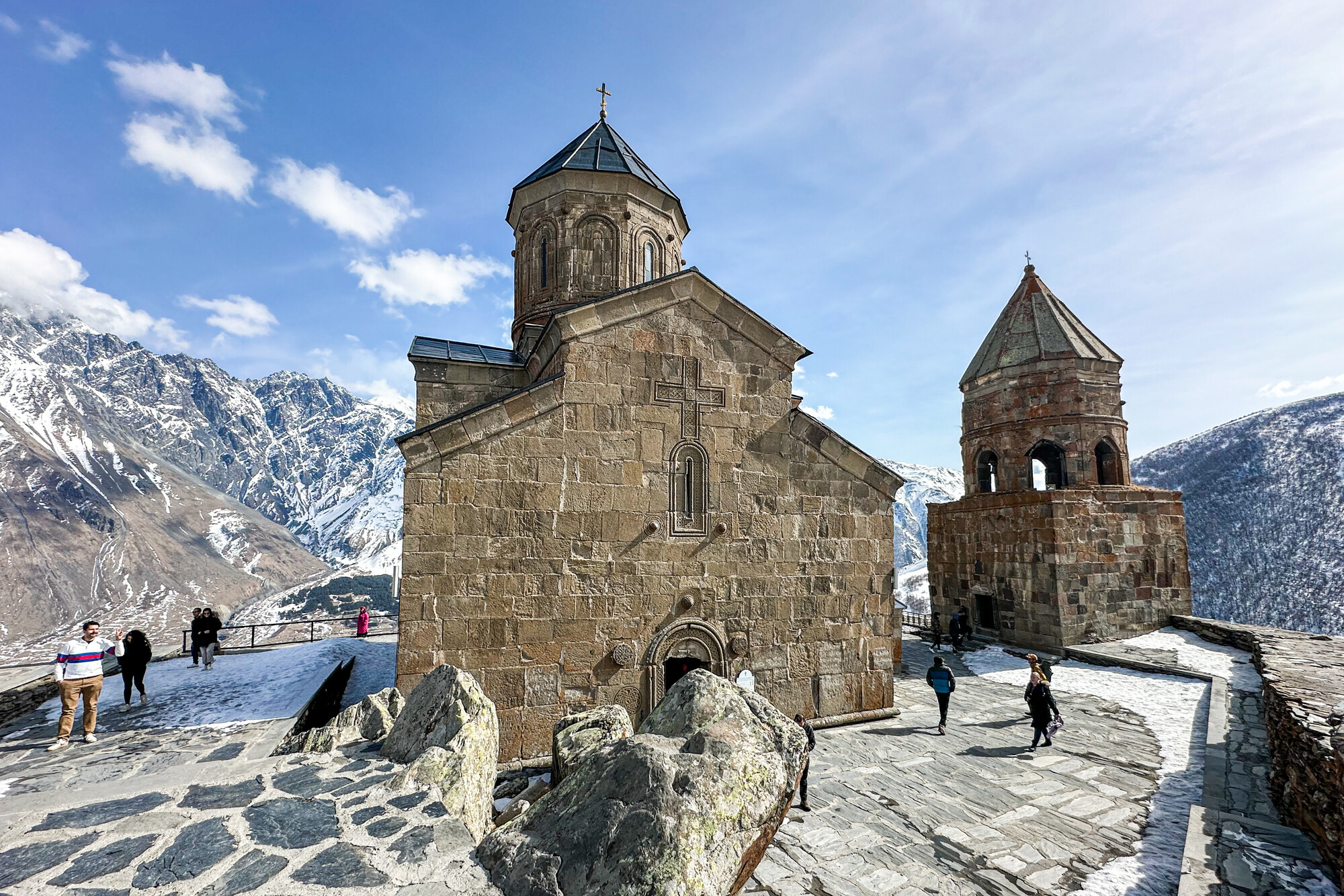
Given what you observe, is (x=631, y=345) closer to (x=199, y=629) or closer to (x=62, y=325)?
(x=199, y=629)

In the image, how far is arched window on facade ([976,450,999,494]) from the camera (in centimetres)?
1602

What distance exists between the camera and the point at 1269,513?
1598 inches

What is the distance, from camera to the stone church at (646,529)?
6969mm

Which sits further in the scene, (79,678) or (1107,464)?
(1107,464)

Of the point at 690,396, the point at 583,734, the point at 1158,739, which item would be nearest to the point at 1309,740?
the point at 1158,739

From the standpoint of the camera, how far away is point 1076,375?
47.3ft

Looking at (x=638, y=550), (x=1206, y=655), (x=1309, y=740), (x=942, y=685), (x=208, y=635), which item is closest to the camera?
(x=1309, y=740)

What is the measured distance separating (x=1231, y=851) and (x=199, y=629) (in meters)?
13.7

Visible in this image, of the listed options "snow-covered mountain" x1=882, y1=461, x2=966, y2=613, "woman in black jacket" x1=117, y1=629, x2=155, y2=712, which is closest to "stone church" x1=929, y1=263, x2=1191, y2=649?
"woman in black jacket" x1=117, y1=629, x2=155, y2=712

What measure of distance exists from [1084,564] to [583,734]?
13615 mm

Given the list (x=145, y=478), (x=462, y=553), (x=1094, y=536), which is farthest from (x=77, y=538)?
(x=1094, y=536)

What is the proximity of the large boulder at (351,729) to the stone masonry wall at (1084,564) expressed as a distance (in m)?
14.4

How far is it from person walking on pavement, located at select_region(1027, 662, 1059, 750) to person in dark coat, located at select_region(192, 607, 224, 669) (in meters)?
12.7

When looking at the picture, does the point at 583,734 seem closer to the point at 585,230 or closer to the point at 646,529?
the point at 646,529
